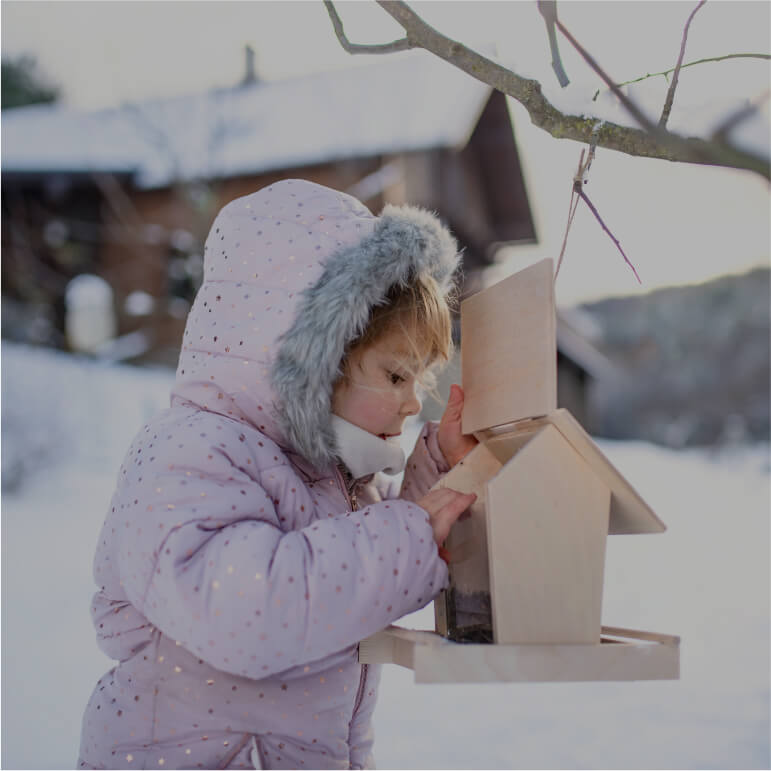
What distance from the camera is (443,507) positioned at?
1344 mm

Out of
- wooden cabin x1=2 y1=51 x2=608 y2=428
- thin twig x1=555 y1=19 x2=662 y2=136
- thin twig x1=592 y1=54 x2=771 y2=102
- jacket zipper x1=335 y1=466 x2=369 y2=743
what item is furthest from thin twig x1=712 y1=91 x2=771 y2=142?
wooden cabin x1=2 y1=51 x2=608 y2=428

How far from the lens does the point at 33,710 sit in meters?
2.81

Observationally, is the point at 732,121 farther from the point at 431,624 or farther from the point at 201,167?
the point at 201,167

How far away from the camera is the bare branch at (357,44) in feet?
4.23

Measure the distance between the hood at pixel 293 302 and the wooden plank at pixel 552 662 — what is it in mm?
466

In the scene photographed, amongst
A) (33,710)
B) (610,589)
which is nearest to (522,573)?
(33,710)

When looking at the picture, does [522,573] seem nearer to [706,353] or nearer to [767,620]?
[767,620]

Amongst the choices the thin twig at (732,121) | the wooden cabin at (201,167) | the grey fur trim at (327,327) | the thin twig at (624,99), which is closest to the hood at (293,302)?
the grey fur trim at (327,327)

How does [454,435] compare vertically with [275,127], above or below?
below

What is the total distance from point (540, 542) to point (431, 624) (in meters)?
2.72

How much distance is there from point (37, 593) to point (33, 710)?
4.12 ft

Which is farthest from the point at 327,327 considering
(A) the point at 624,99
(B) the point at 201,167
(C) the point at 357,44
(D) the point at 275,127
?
(D) the point at 275,127

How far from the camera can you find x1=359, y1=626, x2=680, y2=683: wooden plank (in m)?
1.11

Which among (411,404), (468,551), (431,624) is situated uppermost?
(411,404)
